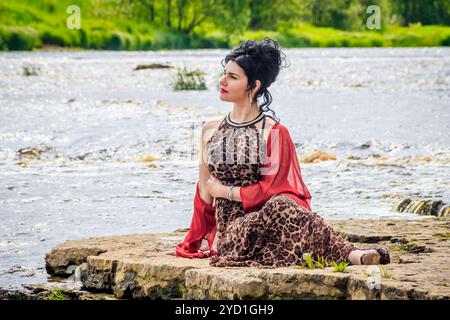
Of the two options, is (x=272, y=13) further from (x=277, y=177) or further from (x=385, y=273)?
(x=385, y=273)

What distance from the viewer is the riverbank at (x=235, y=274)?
7.04 meters

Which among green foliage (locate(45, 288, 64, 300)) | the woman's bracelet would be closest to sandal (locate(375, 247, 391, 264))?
the woman's bracelet

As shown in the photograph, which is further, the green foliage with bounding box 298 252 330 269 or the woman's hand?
the woman's hand

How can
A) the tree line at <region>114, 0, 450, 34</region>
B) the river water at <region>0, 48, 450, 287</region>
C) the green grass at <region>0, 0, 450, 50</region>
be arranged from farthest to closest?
the tree line at <region>114, 0, 450, 34</region> < the green grass at <region>0, 0, 450, 50</region> < the river water at <region>0, 48, 450, 287</region>

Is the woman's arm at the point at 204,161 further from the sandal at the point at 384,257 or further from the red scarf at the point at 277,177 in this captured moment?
the sandal at the point at 384,257

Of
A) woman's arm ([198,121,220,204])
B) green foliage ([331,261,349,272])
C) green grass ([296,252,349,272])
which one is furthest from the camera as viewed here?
woman's arm ([198,121,220,204])

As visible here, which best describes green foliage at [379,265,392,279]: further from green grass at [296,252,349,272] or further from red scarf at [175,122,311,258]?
red scarf at [175,122,311,258]

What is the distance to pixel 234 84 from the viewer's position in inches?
299

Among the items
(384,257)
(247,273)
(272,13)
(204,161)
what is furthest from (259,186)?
(272,13)

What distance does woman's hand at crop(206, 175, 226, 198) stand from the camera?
25.1 ft

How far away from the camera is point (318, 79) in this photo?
47.5 metres

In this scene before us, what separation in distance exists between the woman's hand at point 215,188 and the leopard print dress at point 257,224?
4cm

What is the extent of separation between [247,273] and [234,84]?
1.30 meters

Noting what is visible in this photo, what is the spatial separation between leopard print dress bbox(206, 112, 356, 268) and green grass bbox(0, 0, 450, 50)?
79320 millimetres
